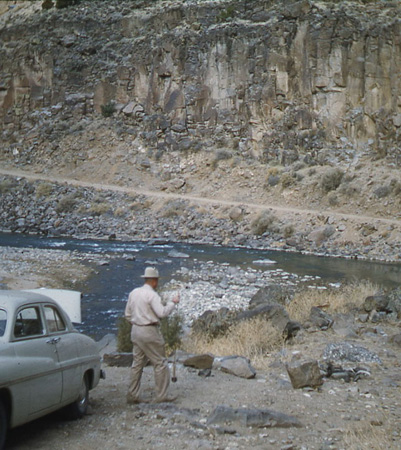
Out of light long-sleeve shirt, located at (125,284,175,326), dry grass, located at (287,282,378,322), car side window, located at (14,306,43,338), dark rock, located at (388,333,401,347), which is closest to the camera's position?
car side window, located at (14,306,43,338)

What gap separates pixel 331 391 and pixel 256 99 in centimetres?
3844

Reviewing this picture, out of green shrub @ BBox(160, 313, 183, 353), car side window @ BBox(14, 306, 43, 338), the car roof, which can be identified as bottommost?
green shrub @ BBox(160, 313, 183, 353)

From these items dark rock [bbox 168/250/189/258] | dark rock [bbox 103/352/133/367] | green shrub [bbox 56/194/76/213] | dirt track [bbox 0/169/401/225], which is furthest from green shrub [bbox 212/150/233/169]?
dark rock [bbox 103/352/133/367]

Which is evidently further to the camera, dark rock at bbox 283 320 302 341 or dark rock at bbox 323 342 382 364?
dark rock at bbox 283 320 302 341

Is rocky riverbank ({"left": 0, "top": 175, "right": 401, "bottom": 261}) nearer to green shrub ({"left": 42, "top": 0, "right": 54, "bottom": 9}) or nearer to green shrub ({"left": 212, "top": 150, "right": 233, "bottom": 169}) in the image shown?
green shrub ({"left": 212, "top": 150, "right": 233, "bottom": 169})

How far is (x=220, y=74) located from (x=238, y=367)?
39808mm

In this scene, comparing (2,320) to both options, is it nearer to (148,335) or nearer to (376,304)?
(148,335)

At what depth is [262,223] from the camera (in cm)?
3362

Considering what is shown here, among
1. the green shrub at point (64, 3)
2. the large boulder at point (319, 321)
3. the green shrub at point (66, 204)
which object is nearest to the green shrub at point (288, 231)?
the green shrub at point (66, 204)

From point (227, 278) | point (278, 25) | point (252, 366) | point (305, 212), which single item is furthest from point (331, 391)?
point (278, 25)

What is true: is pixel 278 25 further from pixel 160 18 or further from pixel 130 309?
pixel 130 309

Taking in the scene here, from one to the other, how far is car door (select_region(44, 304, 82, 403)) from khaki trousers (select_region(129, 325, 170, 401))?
0.87 m

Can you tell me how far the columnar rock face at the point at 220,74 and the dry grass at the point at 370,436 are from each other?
1403 inches

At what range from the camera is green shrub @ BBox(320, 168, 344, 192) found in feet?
119
